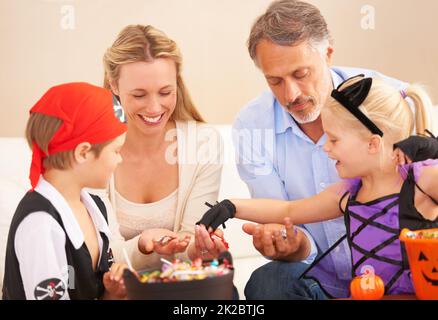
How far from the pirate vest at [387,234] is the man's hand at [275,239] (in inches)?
6.1

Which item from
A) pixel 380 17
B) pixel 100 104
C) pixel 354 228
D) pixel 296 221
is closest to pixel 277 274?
pixel 296 221

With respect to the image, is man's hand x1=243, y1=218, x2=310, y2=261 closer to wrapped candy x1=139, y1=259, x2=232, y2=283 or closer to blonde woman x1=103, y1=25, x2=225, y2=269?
blonde woman x1=103, y1=25, x2=225, y2=269

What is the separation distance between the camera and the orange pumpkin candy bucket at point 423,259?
137 cm

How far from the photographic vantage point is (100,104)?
150 cm

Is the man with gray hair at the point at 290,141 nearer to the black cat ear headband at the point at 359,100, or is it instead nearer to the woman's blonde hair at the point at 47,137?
the black cat ear headband at the point at 359,100

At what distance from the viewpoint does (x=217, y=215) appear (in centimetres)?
164

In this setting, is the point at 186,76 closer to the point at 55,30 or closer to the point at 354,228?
the point at 55,30

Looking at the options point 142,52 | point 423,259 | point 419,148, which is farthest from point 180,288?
point 142,52

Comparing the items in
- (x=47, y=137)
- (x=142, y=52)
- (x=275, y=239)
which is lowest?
(x=275, y=239)

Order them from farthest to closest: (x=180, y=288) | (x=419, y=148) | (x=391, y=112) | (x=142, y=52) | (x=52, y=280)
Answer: (x=142, y=52), (x=391, y=112), (x=419, y=148), (x=52, y=280), (x=180, y=288)

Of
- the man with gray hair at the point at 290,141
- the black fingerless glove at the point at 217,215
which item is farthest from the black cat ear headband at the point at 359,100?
the black fingerless glove at the point at 217,215

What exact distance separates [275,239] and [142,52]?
0.60 meters

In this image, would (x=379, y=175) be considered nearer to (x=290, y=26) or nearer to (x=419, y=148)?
(x=419, y=148)

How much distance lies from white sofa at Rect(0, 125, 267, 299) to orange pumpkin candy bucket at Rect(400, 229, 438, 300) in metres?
0.58
